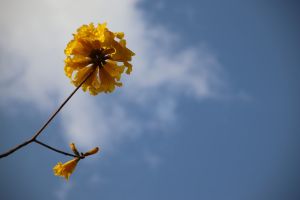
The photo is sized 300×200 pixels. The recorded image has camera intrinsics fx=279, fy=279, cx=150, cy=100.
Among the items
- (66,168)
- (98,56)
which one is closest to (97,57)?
(98,56)

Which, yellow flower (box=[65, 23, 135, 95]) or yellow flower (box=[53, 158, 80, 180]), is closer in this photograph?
yellow flower (box=[53, 158, 80, 180])

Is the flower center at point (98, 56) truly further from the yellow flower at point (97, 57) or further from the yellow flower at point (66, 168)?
the yellow flower at point (66, 168)

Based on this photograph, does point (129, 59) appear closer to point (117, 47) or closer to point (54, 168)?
point (117, 47)

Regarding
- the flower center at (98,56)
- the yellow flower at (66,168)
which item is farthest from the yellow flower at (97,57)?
the yellow flower at (66,168)

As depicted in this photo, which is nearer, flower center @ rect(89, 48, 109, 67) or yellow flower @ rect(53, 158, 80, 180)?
yellow flower @ rect(53, 158, 80, 180)

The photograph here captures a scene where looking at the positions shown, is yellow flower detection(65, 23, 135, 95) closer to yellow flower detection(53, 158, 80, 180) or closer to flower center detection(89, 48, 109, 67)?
flower center detection(89, 48, 109, 67)

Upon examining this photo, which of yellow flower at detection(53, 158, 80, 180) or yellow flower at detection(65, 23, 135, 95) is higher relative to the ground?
yellow flower at detection(65, 23, 135, 95)

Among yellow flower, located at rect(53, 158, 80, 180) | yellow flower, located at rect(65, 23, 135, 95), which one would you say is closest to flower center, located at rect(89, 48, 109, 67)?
yellow flower, located at rect(65, 23, 135, 95)

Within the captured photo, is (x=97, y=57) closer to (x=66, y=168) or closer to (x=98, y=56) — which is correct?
(x=98, y=56)
